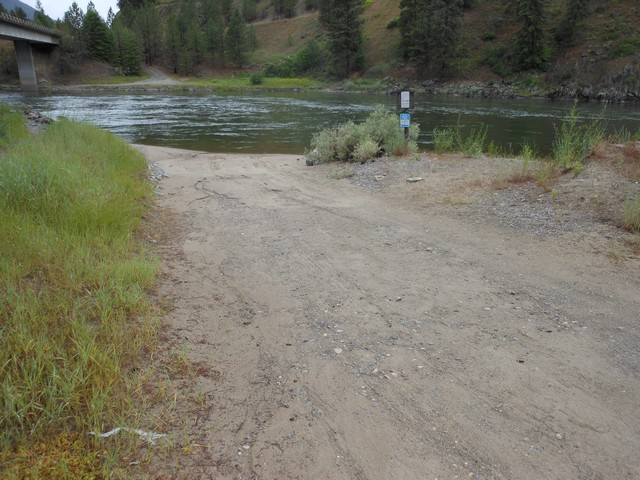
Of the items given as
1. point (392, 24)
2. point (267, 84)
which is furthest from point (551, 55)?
point (267, 84)

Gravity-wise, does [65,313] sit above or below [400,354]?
above

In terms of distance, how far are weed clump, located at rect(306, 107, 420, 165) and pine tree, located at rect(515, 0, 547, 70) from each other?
52.9 m

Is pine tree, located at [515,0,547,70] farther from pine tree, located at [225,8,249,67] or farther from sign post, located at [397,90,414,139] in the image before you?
sign post, located at [397,90,414,139]

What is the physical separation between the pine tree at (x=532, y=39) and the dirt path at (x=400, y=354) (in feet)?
197

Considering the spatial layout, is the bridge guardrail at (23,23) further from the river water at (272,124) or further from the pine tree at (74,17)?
the river water at (272,124)

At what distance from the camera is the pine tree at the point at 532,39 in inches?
2238

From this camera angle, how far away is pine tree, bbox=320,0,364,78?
7288 centimetres

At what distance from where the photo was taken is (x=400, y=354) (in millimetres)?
3838

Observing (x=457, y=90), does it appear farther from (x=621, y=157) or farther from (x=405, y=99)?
(x=621, y=157)

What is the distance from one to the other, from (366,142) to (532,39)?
185ft

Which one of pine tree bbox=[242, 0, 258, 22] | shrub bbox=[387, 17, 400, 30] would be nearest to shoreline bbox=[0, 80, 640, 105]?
shrub bbox=[387, 17, 400, 30]

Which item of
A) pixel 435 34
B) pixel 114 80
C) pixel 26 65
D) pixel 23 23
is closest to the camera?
pixel 23 23

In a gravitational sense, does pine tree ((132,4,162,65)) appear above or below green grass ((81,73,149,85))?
above

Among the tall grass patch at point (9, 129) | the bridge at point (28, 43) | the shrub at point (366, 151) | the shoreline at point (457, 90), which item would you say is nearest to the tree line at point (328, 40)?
the shoreline at point (457, 90)
